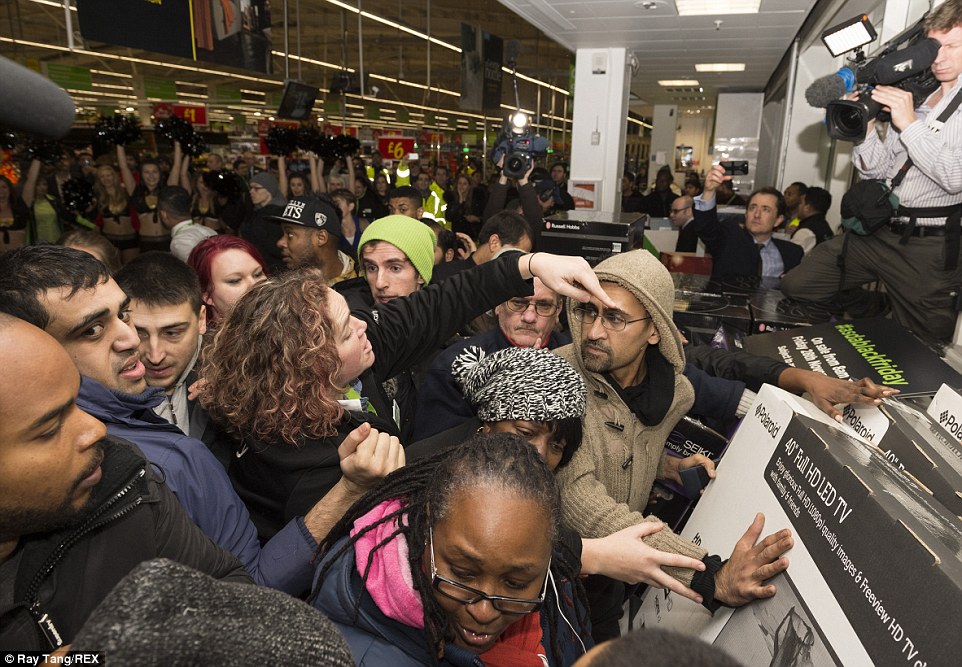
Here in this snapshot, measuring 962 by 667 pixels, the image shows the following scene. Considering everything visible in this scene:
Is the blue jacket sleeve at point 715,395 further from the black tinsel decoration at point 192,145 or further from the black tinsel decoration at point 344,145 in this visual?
the black tinsel decoration at point 344,145

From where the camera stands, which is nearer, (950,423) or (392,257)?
(950,423)

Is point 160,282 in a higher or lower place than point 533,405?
higher

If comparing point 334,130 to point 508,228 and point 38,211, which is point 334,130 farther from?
point 508,228

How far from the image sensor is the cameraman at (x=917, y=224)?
93.0 inches

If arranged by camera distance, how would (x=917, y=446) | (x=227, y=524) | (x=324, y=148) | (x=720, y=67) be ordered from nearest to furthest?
1. (x=917, y=446)
2. (x=227, y=524)
3. (x=324, y=148)
4. (x=720, y=67)

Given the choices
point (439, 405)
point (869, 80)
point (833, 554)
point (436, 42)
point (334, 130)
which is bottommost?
point (439, 405)

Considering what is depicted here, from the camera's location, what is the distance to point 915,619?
2.44 ft

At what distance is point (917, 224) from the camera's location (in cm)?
268

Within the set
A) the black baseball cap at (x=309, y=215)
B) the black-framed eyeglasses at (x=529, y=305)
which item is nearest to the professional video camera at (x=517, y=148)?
the black baseball cap at (x=309, y=215)

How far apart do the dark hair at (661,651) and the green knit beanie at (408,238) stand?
2399 millimetres

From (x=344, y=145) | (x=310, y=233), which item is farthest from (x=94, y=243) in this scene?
(x=344, y=145)

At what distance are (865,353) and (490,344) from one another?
4.10ft

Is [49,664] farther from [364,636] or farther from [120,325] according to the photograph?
[120,325]

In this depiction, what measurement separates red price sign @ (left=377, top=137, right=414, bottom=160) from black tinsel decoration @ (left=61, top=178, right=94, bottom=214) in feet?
25.2
